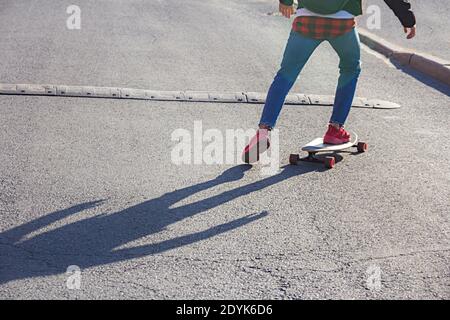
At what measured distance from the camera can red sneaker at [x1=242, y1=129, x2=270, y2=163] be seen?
634 centimetres

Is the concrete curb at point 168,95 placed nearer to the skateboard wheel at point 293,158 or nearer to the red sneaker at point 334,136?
the red sneaker at point 334,136

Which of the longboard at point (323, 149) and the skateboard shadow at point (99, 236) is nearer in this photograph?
the skateboard shadow at point (99, 236)

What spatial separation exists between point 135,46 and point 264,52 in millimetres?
1541

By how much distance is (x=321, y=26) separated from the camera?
6.23 meters

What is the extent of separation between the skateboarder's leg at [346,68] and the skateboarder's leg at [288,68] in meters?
0.17

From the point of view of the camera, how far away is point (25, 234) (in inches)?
195

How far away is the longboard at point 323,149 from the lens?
21.1ft

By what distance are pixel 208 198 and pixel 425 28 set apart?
819cm

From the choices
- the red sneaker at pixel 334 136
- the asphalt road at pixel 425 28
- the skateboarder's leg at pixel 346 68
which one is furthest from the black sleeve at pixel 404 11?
the asphalt road at pixel 425 28

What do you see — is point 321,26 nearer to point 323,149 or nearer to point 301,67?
point 301,67

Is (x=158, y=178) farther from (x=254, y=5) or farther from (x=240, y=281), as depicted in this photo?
(x=254, y=5)

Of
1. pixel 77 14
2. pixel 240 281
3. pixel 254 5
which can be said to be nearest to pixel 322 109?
pixel 240 281

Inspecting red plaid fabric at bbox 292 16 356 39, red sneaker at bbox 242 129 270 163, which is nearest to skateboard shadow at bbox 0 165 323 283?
red sneaker at bbox 242 129 270 163

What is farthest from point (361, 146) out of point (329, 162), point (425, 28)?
point (425, 28)
